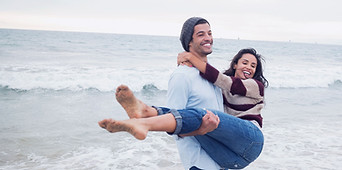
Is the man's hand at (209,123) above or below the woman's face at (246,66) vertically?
below

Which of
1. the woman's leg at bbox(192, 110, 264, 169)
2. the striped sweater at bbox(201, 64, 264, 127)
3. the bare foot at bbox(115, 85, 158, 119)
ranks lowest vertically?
the woman's leg at bbox(192, 110, 264, 169)

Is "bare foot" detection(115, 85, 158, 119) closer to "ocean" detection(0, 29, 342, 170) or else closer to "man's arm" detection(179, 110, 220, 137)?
"man's arm" detection(179, 110, 220, 137)

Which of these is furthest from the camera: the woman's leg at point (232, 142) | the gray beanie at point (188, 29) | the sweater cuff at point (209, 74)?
the gray beanie at point (188, 29)

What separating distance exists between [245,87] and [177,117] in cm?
86

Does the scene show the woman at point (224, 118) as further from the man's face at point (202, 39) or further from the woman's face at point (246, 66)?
Answer: the man's face at point (202, 39)

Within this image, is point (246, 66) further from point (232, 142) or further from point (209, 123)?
point (209, 123)

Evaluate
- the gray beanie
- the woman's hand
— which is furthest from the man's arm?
the gray beanie

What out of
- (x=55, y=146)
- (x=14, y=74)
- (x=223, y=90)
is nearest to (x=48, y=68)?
(x=14, y=74)

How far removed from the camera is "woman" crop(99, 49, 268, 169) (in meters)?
1.96

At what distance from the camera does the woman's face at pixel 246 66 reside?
296cm

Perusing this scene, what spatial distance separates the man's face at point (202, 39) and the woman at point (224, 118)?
11cm

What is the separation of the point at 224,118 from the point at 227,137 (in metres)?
0.16

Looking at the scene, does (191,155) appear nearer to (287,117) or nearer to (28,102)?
(287,117)

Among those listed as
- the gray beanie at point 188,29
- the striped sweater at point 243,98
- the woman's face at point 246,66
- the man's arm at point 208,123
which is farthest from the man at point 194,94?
the woman's face at point 246,66
